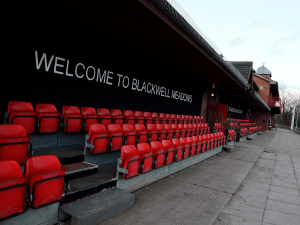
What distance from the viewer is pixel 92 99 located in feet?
19.4

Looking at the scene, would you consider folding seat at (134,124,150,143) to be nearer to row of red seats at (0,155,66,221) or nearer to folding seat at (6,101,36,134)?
folding seat at (6,101,36,134)

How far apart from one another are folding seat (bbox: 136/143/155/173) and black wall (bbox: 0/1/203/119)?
2.45m

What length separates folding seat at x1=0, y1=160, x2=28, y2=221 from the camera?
1.95m

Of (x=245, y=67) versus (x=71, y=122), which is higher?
(x=245, y=67)

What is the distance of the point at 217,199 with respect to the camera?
12.3 feet

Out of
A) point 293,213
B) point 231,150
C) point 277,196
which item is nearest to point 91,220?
point 293,213

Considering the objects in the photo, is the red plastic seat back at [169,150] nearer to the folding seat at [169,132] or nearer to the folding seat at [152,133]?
the folding seat at [152,133]

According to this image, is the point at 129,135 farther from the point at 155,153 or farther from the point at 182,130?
the point at 182,130

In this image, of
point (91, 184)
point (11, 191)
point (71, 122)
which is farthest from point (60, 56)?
point (11, 191)

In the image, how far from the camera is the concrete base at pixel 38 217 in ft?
6.86

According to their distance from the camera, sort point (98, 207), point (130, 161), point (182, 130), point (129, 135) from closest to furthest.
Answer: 1. point (98, 207)
2. point (130, 161)
3. point (129, 135)
4. point (182, 130)

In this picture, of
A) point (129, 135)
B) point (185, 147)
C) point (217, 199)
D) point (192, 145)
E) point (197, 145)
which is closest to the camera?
point (217, 199)

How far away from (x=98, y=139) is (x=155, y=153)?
118cm

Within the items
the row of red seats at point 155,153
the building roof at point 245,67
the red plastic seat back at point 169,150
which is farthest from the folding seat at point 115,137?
the building roof at point 245,67
